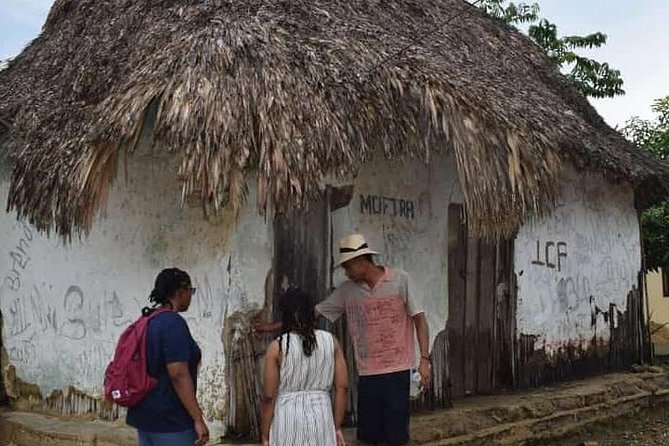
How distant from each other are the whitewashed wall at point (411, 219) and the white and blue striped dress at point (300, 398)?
202cm

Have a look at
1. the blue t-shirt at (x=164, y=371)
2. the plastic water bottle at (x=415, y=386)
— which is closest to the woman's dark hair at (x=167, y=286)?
the blue t-shirt at (x=164, y=371)

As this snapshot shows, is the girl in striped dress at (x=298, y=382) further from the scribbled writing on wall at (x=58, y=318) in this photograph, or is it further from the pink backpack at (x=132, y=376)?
the scribbled writing on wall at (x=58, y=318)

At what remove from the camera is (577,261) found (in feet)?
30.6

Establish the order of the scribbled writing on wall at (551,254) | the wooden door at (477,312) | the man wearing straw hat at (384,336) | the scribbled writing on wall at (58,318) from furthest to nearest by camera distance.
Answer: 1. the scribbled writing on wall at (551,254)
2. the wooden door at (477,312)
3. the scribbled writing on wall at (58,318)
4. the man wearing straw hat at (384,336)

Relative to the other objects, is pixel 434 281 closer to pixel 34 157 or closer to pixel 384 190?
pixel 384 190

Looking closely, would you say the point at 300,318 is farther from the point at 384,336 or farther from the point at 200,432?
the point at 384,336

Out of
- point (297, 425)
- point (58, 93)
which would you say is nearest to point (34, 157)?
point (58, 93)

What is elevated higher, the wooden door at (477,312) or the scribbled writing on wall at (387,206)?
the scribbled writing on wall at (387,206)

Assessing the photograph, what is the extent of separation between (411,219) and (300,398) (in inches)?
120

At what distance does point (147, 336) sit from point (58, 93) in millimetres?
3635

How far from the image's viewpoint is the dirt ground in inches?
314

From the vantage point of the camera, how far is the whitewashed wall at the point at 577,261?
8664 millimetres

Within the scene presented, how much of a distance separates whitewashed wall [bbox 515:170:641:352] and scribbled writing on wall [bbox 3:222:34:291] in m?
4.65

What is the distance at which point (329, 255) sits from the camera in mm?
6441
